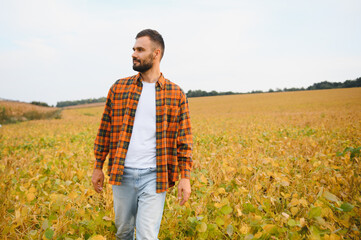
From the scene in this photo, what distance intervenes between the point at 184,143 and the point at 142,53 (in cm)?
82

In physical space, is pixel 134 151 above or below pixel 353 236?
above

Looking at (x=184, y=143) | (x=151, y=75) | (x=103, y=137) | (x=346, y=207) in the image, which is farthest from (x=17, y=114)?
(x=346, y=207)

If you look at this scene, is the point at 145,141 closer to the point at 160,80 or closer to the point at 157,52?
the point at 160,80

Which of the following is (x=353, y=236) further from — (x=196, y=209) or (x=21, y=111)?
(x=21, y=111)

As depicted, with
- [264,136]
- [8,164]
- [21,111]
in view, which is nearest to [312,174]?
[264,136]

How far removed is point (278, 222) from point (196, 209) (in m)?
0.94

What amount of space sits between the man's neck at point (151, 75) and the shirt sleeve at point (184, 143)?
28cm

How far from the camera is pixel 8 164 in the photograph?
450 centimetres

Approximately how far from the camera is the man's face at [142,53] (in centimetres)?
182

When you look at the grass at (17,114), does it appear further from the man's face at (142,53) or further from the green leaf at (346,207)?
the green leaf at (346,207)

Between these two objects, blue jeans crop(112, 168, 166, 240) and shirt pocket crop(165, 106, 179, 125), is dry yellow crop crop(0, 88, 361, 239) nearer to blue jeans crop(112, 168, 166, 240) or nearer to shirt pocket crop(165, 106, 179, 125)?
blue jeans crop(112, 168, 166, 240)

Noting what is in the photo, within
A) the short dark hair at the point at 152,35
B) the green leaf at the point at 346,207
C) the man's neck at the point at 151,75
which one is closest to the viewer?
the short dark hair at the point at 152,35

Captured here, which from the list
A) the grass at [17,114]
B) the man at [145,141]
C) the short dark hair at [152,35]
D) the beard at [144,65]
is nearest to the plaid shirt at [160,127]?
the man at [145,141]

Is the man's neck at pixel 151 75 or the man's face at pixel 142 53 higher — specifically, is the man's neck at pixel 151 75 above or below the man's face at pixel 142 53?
below
